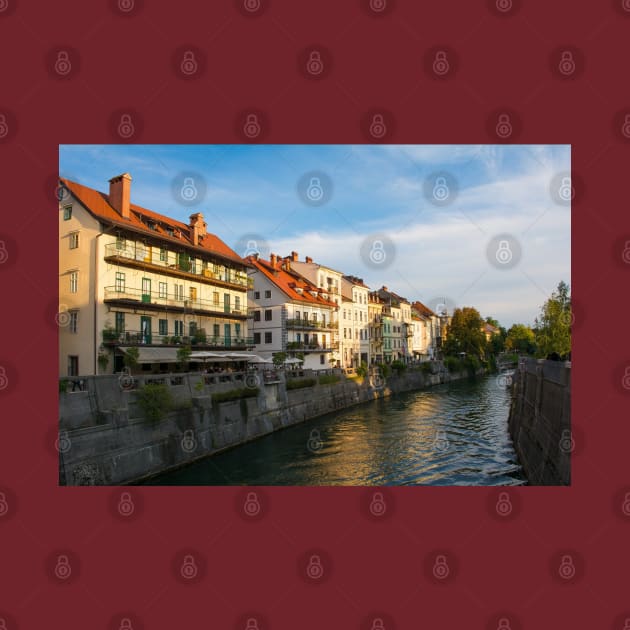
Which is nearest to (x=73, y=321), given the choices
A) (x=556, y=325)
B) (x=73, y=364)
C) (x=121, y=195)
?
(x=73, y=364)

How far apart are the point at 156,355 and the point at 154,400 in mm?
9979

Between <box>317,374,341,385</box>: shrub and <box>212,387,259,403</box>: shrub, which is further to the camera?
<box>317,374,341,385</box>: shrub

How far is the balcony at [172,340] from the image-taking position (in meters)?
26.8

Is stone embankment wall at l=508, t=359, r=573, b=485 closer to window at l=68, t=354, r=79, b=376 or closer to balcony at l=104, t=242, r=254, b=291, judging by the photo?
balcony at l=104, t=242, r=254, b=291

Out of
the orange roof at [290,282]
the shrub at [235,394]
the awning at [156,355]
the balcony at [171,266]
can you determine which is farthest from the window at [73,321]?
the orange roof at [290,282]

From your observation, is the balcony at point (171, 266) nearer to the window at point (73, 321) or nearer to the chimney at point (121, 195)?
the chimney at point (121, 195)

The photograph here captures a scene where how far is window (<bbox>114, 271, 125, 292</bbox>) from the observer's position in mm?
27752

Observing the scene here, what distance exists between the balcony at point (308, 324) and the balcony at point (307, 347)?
1676mm

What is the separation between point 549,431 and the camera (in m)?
15.9

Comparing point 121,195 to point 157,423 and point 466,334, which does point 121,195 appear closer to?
point 157,423

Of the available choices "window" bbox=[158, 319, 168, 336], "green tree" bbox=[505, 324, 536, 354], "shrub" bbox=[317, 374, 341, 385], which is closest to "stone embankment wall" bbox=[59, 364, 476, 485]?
"shrub" bbox=[317, 374, 341, 385]

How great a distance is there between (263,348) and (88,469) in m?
30.5

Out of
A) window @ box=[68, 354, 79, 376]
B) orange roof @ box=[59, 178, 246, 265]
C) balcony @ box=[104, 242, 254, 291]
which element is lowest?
window @ box=[68, 354, 79, 376]

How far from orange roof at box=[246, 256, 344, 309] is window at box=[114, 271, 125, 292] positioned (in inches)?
682
